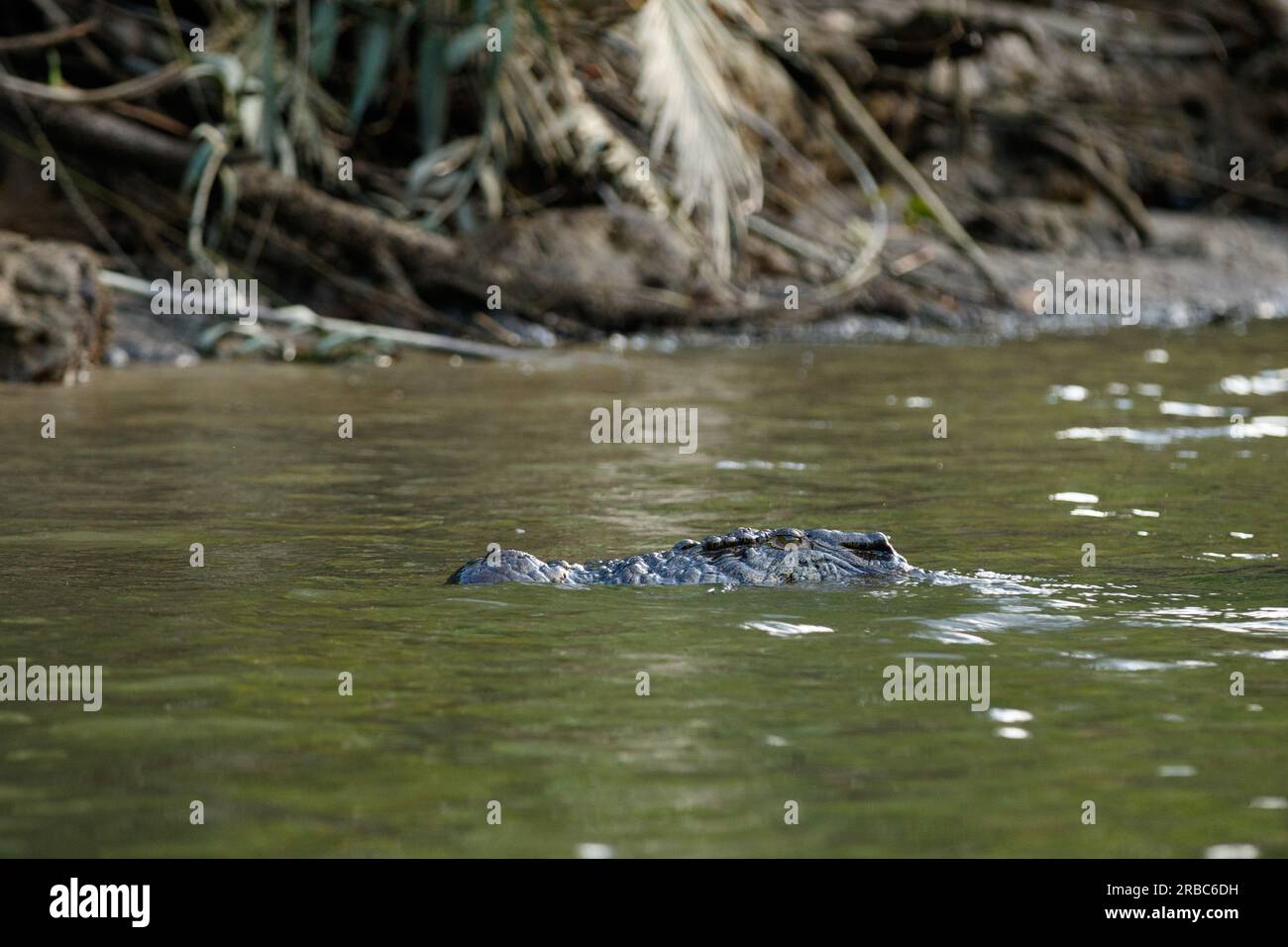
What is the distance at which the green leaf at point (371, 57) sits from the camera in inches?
550

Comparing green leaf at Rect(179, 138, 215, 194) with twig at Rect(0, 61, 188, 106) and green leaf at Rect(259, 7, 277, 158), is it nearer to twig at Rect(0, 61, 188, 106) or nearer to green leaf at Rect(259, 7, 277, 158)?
green leaf at Rect(259, 7, 277, 158)

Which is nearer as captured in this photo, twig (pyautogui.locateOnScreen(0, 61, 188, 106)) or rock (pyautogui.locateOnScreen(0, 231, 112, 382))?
rock (pyautogui.locateOnScreen(0, 231, 112, 382))

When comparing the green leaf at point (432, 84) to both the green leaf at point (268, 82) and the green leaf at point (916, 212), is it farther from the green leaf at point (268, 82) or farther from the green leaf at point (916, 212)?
the green leaf at point (916, 212)

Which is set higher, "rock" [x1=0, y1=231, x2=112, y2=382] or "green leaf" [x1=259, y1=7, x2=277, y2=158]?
"green leaf" [x1=259, y1=7, x2=277, y2=158]

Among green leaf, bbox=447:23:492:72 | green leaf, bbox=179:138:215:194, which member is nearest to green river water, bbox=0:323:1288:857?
green leaf, bbox=179:138:215:194

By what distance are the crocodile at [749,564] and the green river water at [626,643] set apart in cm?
9

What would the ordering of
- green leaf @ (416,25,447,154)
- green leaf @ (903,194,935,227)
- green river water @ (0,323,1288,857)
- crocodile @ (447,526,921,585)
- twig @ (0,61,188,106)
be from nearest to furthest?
green river water @ (0,323,1288,857)
crocodile @ (447,526,921,585)
twig @ (0,61,188,106)
green leaf @ (416,25,447,154)
green leaf @ (903,194,935,227)

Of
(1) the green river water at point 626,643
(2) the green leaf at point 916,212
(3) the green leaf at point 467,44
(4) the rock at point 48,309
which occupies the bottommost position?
(1) the green river water at point 626,643

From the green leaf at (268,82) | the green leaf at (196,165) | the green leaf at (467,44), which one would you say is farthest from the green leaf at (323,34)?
the green leaf at (196,165)

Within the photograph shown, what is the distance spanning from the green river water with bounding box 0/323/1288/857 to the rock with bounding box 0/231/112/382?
4.45 feet

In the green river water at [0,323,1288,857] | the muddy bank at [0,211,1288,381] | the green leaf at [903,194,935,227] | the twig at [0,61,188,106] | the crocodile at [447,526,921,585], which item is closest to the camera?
the green river water at [0,323,1288,857]

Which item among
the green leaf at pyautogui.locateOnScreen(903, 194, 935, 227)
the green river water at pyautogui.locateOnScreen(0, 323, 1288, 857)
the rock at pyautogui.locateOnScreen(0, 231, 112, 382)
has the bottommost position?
Answer: the green river water at pyautogui.locateOnScreen(0, 323, 1288, 857)

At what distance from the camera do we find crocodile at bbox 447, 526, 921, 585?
5652 mm

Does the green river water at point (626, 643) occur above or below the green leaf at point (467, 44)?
below
